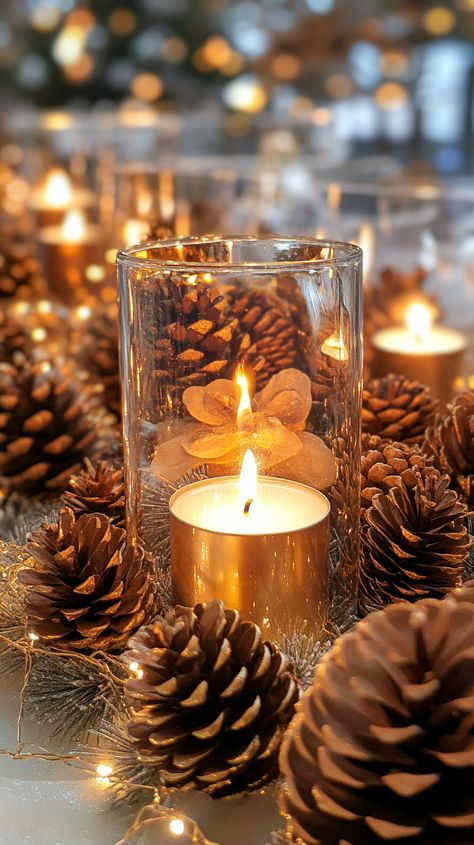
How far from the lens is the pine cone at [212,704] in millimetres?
338

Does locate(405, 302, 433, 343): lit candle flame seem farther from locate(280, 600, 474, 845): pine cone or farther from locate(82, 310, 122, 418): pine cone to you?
locate(280, 600, 474, 845): pine cone

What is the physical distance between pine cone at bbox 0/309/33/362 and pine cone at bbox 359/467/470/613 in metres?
0.33

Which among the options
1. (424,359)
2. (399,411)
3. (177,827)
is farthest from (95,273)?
(177,827)

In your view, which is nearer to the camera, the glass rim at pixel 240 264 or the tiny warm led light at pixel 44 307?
the glass rim at pixel 240 264

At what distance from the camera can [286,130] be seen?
2555mm

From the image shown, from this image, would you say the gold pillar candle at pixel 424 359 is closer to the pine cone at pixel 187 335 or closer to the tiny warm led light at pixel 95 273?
the pine cone at pixel 187 335

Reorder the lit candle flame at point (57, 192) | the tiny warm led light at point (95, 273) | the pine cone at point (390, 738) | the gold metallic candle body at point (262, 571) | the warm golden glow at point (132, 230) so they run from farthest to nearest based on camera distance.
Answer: the lit candle flame at point (57, 192) → the tiny warm led light at point (95, 273) → the warm golden glow at point (132, 230) → the gold metallic candle body at point (262, 571) → the pine cone at point (390, 738)

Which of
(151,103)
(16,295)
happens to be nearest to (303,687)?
(16,295)

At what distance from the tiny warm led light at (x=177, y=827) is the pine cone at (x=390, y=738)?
0.04 metres

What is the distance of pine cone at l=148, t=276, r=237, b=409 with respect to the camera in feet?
1.27

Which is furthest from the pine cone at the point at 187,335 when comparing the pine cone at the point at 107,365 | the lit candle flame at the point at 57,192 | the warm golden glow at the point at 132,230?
the lit candle flame at the point at 57,192

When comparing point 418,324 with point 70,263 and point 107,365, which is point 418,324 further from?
point 70,263

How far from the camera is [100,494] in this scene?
481mm

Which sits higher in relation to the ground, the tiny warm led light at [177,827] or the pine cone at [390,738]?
the pine cone at [390,738]
